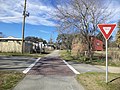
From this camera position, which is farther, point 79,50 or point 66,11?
point 79,50

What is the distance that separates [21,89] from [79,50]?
30.8m

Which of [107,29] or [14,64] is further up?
[107,29]

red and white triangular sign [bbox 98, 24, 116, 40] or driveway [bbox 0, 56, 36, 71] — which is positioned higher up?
red and white triangular sign [bbox 98, 24, 116, 40]

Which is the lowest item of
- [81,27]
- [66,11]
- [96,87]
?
[96,87]

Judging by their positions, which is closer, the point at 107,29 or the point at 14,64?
the point at 107,29

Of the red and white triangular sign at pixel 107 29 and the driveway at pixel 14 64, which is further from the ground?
the red and white triangular sign at pixel 107 29

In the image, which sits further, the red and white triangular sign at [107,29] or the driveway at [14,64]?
the driveway at [14,64]

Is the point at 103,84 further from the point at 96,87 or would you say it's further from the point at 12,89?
the point at 12,89

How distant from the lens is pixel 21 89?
28.3ft

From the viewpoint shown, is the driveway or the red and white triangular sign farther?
the driveway

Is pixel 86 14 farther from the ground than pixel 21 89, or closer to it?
farther from the ground

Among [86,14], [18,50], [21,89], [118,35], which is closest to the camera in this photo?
[21,89]

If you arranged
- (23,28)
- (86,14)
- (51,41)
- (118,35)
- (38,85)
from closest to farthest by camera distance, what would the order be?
(38,85) → (86,14) → (23,28) → (118,35) → (51,41)

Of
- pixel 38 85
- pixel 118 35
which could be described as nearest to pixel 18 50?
pixel 118 35
